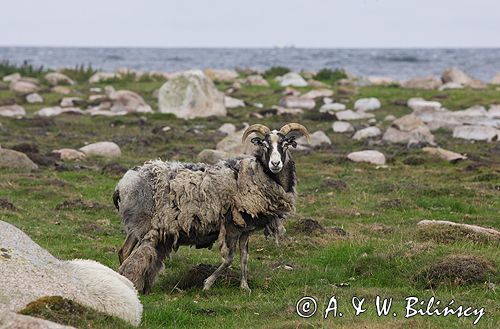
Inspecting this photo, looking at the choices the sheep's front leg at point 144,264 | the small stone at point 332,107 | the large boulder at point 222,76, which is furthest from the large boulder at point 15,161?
the large boulder at point 222,76

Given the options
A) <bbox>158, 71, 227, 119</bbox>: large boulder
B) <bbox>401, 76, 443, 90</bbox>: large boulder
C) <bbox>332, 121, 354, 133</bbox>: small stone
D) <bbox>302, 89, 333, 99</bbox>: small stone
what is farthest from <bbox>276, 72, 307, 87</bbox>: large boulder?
<bbox>332, 121, 354, 133</bbox>: small stone

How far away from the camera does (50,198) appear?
20.3 metres

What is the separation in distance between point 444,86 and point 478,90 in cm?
489

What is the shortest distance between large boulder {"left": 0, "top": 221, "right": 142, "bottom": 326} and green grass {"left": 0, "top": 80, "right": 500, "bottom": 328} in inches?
16.8

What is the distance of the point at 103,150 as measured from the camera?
28.2 meters

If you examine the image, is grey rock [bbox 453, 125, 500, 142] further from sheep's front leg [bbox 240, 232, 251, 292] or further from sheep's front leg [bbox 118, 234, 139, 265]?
sheep's front leg [bbox 118, 234, 139, 265]

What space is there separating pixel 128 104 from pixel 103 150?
557 inches

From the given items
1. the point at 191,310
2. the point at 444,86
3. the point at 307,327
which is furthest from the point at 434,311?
the point at 444,86

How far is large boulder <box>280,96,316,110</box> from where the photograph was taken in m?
43.3

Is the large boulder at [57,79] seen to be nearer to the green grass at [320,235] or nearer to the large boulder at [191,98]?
the large boulder at [191,98]

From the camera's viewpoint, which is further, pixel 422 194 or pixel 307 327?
pixel 422 194

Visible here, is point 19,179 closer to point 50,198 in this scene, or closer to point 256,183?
point 50,198

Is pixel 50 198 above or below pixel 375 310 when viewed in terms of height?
below

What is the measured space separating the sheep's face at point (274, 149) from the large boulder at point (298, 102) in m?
29.1
